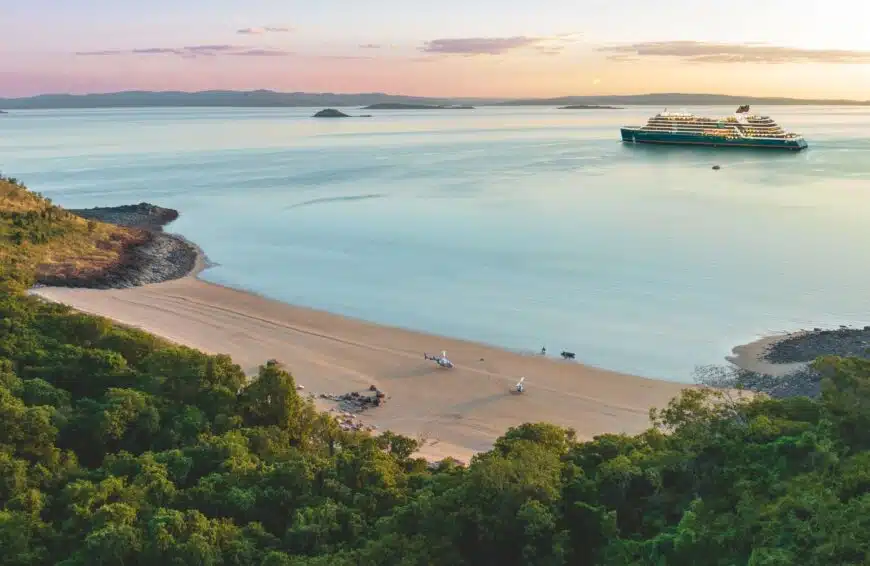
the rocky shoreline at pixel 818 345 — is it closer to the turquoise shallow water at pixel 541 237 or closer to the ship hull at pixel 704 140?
the turquoise shallow water at pixel 541 237

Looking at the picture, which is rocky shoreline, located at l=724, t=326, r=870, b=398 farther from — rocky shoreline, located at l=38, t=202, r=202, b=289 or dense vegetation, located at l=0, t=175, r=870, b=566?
rocky shoreline, located at l=38, t=202, r=202, b=289

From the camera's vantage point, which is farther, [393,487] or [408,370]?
[408,370]

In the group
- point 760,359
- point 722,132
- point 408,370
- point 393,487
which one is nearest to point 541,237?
point 760,359

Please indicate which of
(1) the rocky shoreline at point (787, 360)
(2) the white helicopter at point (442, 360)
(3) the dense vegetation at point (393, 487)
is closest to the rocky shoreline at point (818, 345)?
(1) the rocky shoreline at point (787, 360)

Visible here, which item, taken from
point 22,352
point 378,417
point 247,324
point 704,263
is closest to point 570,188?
point 704,263

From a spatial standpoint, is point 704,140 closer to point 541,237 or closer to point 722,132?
point 722,132

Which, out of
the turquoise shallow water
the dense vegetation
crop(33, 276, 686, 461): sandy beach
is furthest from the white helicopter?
the dense vegetation
